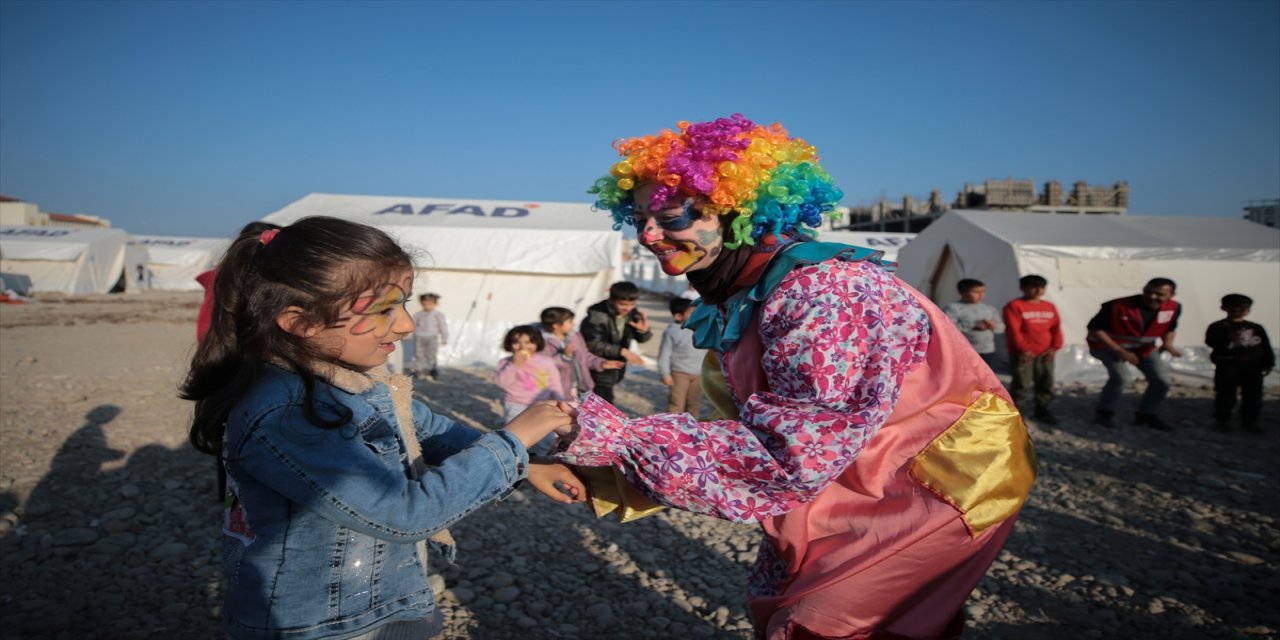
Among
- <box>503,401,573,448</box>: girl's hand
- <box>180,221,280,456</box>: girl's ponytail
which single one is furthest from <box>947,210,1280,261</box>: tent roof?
<box>180,221,280,456</box>: girl's ponytail

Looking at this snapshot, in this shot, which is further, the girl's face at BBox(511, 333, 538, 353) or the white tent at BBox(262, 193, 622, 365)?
the white tent at BBox(262, 193, 622, 365)

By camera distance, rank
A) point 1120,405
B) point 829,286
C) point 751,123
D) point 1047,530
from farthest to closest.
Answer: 1. point 1120,405
2. point 1047,530
3. point 751,123
4. point 829,286

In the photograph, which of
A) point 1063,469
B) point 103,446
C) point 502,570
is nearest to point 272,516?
point 502,570

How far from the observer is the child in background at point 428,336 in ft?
34.3

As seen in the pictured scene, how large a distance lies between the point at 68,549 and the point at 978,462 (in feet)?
15.6

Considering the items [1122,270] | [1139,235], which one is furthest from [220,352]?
[1139,235]

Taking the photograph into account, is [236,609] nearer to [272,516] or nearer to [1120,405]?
[272,516]

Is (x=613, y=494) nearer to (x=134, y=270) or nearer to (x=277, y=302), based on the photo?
(x=277, y=302)

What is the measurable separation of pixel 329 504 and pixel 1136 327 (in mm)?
8935

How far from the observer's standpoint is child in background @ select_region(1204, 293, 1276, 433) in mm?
7703

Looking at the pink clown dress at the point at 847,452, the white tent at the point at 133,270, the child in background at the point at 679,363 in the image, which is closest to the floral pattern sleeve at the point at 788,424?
the pink clown dress at the point at 847,452

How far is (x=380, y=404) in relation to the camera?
5.67 feet

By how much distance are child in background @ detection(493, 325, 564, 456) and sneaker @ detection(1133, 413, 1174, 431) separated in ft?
21.9

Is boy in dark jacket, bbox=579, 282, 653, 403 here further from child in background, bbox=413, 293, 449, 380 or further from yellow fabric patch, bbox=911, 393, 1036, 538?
yellow fabric patch, bbox=911, 393, 1036, 538
